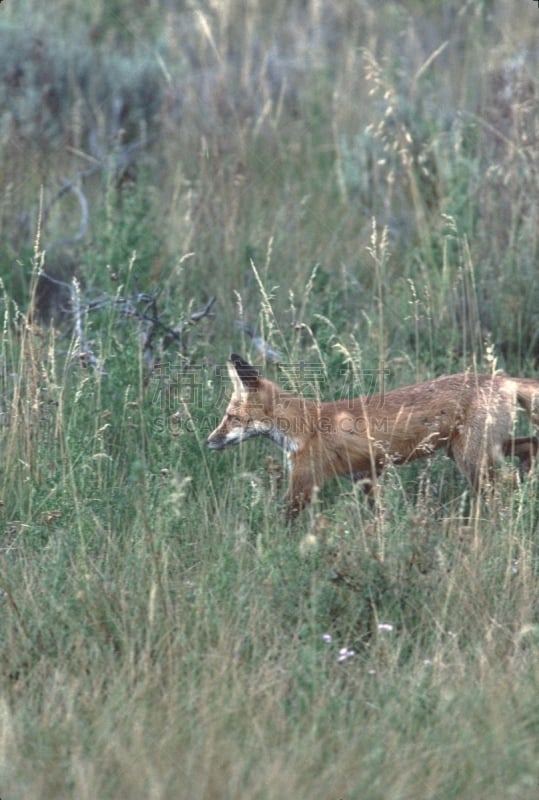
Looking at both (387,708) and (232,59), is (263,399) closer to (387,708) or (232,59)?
(387,708)

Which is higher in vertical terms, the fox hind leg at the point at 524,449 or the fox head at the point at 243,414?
the fox head at the point at 243,414

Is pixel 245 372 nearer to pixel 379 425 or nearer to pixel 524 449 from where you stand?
pixel 379 425

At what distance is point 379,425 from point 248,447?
2.78 feet

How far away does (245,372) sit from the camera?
5609 mm

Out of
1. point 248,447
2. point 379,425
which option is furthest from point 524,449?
point 248,447

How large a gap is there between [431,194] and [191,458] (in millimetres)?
4377

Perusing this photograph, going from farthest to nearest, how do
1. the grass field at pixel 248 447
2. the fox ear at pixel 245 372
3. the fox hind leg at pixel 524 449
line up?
the fox hind leg at pixel 524 449
the fox ear at pixel 245 372
the grass field at pixel 248 447

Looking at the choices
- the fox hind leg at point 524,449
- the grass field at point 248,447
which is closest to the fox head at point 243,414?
the grass field at point 248,447

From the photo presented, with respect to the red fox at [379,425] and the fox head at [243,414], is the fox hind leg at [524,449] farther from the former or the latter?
the fox head at [243,414]

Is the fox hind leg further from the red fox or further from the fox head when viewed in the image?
the fox head

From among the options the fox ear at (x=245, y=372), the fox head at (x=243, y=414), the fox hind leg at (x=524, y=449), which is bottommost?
the fox hind leg at (x=524, y=449)

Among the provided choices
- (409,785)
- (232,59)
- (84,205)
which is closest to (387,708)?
(409,785)

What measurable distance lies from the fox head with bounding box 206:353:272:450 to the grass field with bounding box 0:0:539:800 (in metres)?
0.16

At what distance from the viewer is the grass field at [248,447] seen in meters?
3.71
